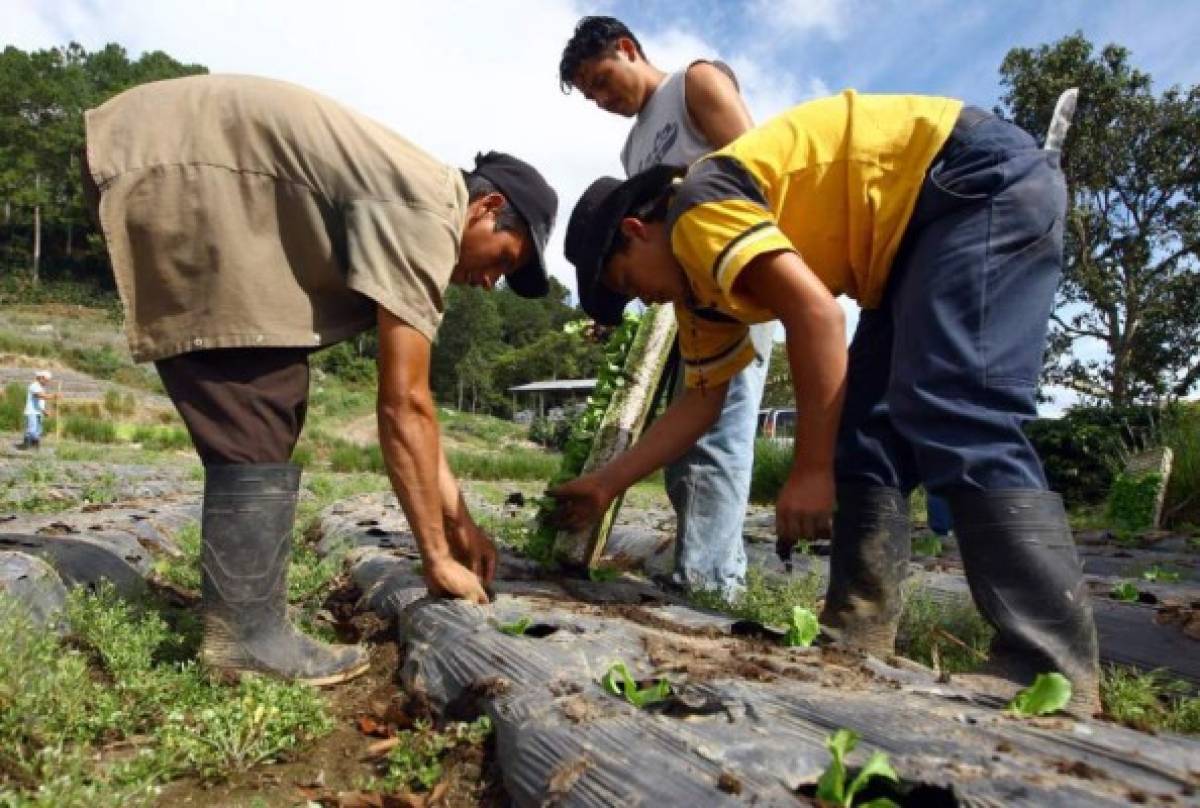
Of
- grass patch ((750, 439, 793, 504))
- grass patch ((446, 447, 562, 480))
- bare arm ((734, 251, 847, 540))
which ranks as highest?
bare arm ((734, 251, 847, 540))

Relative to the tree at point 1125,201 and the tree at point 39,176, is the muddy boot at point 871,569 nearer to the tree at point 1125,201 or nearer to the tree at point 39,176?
the tree at point 1125,201

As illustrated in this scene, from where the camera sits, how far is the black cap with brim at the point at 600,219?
7.72ft

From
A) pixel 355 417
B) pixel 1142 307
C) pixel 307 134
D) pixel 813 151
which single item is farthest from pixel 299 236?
pixel 355 417

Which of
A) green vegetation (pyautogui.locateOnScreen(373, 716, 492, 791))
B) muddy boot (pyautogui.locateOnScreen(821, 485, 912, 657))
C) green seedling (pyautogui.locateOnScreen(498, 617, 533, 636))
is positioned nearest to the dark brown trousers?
green seedling (pyautogui.locateOnScreen(498, 617, 533, 636))

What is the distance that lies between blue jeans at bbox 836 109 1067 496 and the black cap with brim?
2.36 ft

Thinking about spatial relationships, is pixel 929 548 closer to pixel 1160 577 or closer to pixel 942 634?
pixel 1160 577

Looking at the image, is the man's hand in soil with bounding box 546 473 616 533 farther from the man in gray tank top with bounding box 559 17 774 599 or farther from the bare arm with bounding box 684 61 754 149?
the bare arm with bounding box 684 61 754 149

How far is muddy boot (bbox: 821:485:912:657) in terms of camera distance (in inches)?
95.8

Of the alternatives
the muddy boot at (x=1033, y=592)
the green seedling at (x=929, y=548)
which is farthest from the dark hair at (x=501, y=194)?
the green seedling at (x=929, y=548)

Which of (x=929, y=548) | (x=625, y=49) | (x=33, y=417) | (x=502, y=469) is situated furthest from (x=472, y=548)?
(x=33, y=417)

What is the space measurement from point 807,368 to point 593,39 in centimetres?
187

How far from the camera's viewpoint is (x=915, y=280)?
6.84 feet

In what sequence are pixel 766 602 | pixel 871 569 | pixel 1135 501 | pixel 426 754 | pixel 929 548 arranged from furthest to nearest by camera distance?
pixel 1135 501 → pixel 929 548 → pixel 766 602 → pixel 871 569 → pixel 426 754

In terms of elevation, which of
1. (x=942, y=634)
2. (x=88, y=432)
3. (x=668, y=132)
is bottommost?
(x=88, y=432)
